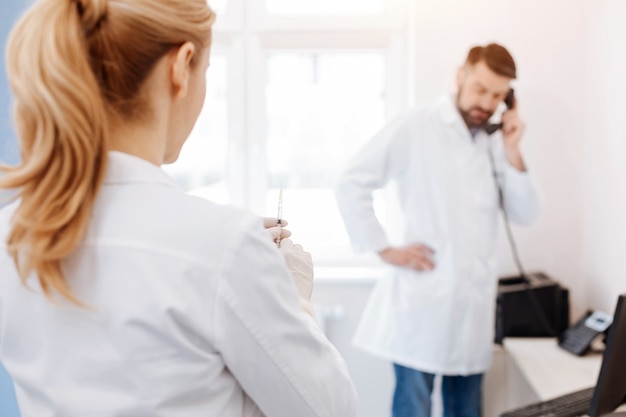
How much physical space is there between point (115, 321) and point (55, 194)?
15 cm

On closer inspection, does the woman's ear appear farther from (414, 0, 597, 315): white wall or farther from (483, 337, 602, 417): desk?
(414, 0, 597, 315): white wall

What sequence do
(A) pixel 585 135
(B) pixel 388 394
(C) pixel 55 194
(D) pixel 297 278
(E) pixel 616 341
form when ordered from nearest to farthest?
(C) pixel 55 194 → (D) pixel 297 278 → (E) pixel 616 341 → (A) pixel 585 135 → (B) pixel 388 394

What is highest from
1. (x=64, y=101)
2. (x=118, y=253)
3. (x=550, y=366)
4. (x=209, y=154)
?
(x=64, y=101)

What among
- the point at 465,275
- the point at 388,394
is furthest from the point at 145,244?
the point at 388,394

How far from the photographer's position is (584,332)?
7.95 feet

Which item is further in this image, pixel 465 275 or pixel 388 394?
pixel 388 394

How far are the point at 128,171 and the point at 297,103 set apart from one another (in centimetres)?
249

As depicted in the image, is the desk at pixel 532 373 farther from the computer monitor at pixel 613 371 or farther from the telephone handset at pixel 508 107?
the telephone handset at pixel 508 107

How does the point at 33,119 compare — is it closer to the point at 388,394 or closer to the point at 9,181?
the point at 9,181

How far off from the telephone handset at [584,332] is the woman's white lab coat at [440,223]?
0.88 feet

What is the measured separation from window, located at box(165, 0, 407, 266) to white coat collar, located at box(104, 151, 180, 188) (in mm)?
2351

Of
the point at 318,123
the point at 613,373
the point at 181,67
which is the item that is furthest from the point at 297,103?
the point at 181,67

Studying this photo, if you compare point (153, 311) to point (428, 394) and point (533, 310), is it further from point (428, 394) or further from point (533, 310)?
point (533, 310)

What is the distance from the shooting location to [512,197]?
246cm
